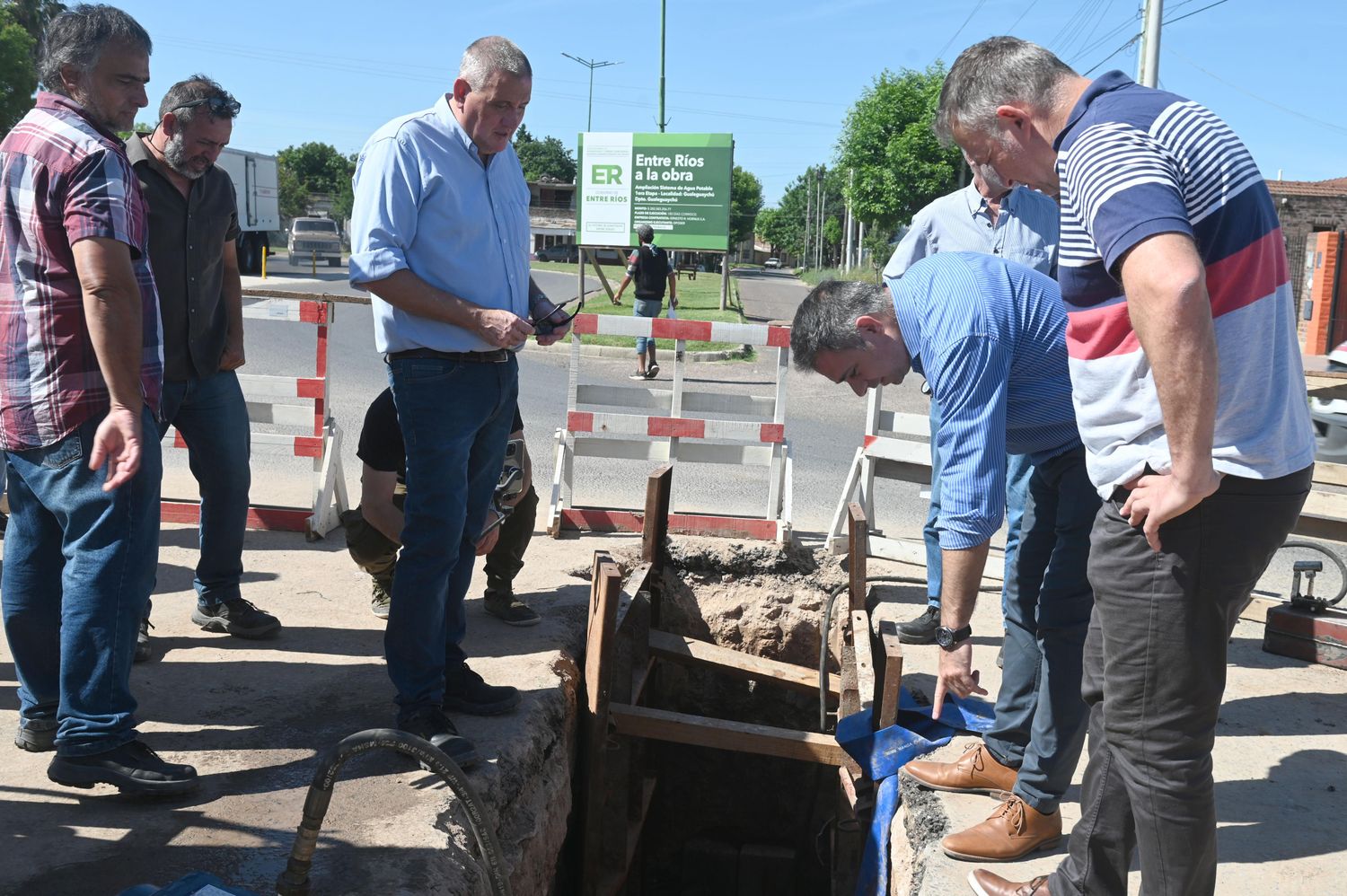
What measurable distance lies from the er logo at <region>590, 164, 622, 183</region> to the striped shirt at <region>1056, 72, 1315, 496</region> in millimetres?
14300

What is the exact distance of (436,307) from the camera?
10.6ft

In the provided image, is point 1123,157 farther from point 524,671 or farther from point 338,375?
point 338,375

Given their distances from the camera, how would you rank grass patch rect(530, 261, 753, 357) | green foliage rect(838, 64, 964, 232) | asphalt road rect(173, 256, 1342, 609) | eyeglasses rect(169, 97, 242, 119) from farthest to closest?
green foliage rect(838, 64, 964, 232) < grass patch rect(530, 261, 753, 357) < asphalt road rect(173, 256, 1342, 609) < eyeglasses rect(169, 97, 242, 119)

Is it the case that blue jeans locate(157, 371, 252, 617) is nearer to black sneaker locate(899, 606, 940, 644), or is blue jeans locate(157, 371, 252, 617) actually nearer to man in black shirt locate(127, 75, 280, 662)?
man in black shirt locate(127, 75, 280, 662)

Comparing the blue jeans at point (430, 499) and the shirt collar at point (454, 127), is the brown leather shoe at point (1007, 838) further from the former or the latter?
the shirt collar at point (454, 127)

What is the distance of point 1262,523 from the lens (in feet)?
7.38

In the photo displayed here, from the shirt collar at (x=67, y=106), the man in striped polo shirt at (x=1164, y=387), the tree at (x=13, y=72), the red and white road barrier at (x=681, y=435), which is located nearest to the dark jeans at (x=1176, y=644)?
the man in striped polo shirt at (x=1164, y=387)

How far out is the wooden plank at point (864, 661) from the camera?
13.1 ft

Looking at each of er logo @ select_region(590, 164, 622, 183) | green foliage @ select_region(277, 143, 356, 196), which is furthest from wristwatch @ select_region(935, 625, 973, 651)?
green foliage @ select_region(277, 143, 356, 196)

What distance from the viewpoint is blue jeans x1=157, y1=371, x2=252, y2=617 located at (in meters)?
4.21

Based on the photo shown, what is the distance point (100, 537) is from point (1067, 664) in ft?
8.77

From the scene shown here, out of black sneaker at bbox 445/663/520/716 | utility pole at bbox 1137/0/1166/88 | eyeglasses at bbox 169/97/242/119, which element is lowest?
black sneaker at bbox 445/663/520/716

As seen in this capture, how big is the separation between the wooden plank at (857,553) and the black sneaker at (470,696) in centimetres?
150

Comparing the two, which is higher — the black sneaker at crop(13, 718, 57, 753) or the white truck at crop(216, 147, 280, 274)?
the white truck at crop(216, 147, 280, 274)
